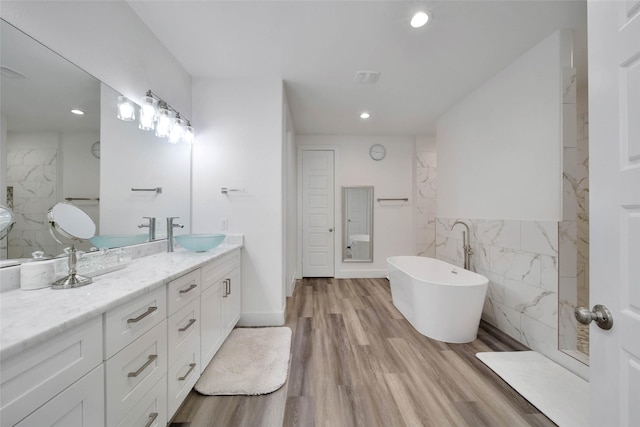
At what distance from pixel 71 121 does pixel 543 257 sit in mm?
3411

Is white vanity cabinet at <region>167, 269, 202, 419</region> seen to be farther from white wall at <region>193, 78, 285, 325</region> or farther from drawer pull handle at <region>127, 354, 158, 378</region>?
white wall at <region>193, 78, 285, 325</region>

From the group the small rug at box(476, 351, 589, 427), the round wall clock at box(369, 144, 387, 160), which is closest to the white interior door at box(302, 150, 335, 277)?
the round wall clock at box(369, 144, 387, 160)

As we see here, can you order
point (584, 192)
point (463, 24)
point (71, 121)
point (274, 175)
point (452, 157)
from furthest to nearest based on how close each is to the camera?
1. point (452, 157)
2. point (274, 175)
3. point (584, 192)
4. point (463, 24)
5. point (71, 121)

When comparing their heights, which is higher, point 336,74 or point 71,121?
point 336,74

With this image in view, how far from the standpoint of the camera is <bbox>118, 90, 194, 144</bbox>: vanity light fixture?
1638 mm

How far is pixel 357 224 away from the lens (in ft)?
14.2

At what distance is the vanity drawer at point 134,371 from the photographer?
83cm

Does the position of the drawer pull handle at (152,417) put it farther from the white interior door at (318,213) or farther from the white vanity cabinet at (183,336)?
the white interior door at (318,213)

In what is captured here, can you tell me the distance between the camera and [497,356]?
1922mm

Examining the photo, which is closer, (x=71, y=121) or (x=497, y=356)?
(x=71, y=121)

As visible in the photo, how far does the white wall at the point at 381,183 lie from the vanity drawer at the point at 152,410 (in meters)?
3.34

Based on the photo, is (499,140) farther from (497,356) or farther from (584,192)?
(497,356)

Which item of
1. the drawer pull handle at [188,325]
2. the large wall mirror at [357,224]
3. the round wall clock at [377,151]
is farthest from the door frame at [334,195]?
the drawer pull handle at [188,325]

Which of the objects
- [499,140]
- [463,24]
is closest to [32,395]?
[463,24]
